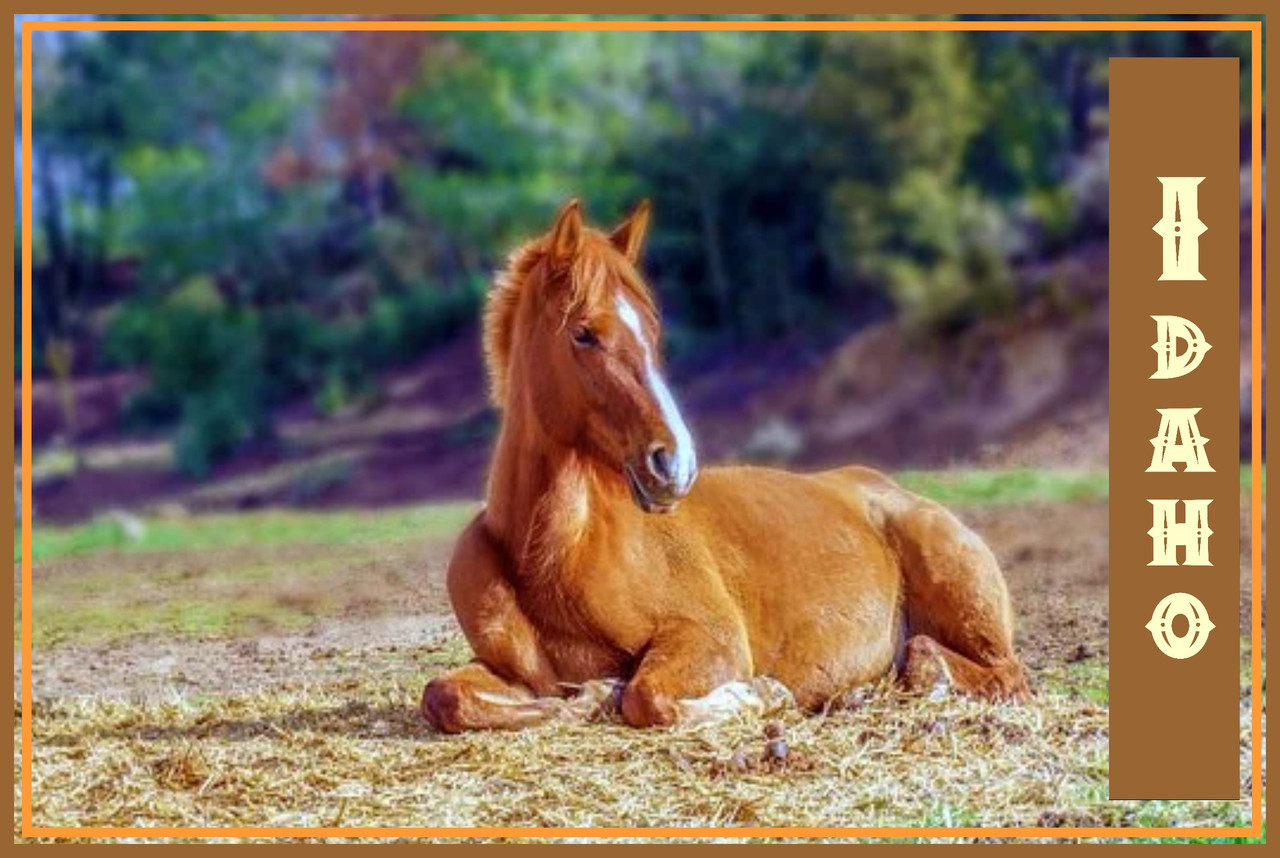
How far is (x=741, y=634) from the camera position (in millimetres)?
7141

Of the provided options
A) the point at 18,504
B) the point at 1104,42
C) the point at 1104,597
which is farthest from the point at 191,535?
the point at 1104,42

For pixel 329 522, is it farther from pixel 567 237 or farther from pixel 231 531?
pixel 567 237

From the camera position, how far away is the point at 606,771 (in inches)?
268

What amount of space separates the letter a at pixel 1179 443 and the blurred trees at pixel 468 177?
1.16m

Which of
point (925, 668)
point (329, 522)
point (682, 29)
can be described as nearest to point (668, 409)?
point (925, 668)

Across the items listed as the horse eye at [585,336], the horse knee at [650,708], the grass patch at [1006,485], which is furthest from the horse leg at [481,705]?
the grass patch at [1006,485]

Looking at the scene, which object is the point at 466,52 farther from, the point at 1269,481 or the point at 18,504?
the point at 1269,481

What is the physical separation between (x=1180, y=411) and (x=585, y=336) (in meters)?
2.37

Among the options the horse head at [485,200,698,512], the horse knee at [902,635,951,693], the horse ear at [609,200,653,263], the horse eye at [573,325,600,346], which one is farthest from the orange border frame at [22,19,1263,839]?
the horse eye at [573,325,600,346]

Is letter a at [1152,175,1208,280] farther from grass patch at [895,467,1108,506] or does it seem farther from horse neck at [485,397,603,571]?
horse neck at [485,397,603,571]

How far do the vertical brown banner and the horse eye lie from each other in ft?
7.10

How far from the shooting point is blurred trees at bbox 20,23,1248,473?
820 cm

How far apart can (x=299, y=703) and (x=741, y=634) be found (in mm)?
1751

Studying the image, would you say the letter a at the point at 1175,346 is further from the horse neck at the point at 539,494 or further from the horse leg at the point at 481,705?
the horse leg at the point at 481,705
